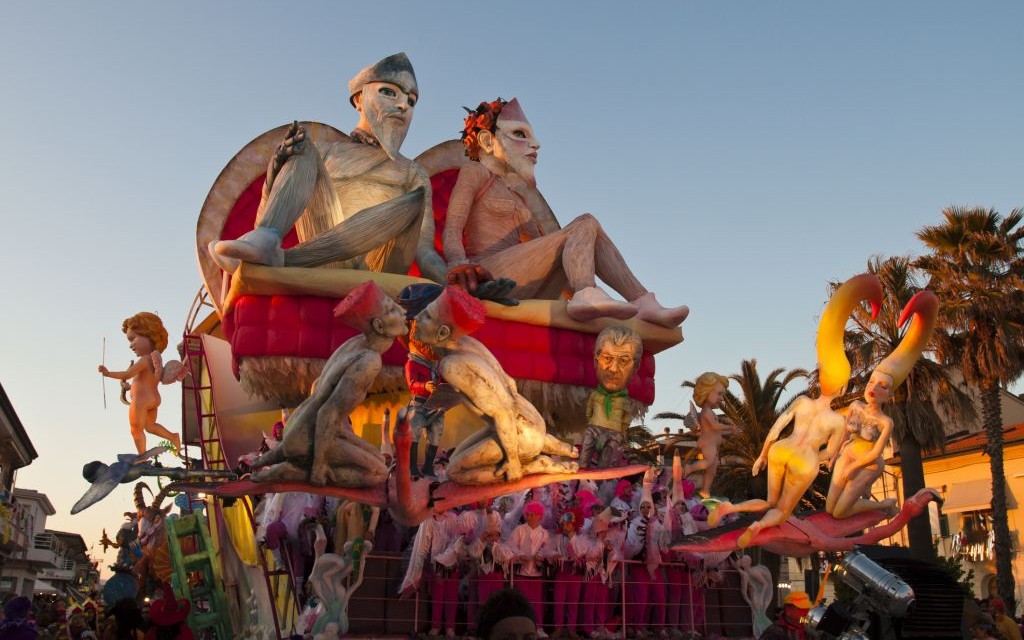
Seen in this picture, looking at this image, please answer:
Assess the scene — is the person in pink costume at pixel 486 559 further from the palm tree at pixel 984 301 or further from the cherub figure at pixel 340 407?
the palm tree at pixel 984 301

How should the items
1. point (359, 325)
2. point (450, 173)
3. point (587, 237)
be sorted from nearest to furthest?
point (359, 325)
point (587, 237)
point (450, 173)

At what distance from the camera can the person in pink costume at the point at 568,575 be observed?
23.2 feet

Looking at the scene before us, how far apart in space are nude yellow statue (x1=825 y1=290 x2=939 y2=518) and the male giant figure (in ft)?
14.1

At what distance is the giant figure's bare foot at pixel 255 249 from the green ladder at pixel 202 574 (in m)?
2.56

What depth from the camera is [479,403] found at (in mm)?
5641

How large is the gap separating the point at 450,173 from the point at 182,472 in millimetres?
7757

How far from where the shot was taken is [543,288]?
34.6 ft

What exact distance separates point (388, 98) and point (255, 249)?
112 inches

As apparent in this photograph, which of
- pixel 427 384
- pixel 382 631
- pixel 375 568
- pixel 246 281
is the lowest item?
pixel 382 631

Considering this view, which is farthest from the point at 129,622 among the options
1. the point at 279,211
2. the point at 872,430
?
the point at 872,430

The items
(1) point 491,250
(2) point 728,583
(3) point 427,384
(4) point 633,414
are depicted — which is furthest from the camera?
(1) point 491,250

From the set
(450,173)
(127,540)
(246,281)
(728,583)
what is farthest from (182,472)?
(450,173)

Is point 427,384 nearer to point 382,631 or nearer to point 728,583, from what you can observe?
point 382,631

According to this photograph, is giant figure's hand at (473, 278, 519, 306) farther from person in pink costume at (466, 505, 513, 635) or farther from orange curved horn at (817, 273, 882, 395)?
orange curved horn at (817, 273, 882, 395)
